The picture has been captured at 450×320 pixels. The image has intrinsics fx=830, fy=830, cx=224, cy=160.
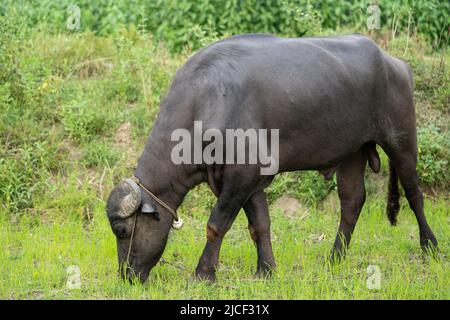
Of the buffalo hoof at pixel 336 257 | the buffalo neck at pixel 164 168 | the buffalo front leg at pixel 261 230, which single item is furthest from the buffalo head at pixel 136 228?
the buffalo hoof at pixel 336 257

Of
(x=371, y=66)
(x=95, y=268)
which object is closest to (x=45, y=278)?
(x=95, y=268)

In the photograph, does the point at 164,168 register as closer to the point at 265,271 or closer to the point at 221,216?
the point at 221,216

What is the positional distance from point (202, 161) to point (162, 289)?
1132 millimetres

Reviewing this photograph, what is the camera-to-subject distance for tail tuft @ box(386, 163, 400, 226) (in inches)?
331

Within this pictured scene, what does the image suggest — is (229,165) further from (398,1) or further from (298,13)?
(398,1)

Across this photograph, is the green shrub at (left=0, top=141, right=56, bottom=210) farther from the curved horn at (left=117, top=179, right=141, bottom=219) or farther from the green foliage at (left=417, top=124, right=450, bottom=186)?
the green foliage at (left=417, top=124, right=450, bottom=186)

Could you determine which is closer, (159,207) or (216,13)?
(159,207)

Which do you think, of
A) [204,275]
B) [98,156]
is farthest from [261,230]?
[98,156]

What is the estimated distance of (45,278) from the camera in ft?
24.3

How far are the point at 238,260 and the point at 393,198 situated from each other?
1.76m

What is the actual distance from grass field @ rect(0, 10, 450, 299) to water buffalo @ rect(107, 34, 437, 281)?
527 millimetres

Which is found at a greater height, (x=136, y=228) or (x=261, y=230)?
(x=136, y=228)

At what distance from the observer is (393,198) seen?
8.49m

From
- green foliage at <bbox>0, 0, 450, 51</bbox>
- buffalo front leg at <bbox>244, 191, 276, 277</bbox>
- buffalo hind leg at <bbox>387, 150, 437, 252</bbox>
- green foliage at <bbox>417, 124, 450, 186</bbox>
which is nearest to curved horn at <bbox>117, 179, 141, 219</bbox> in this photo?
buffalo front leg at <bbox>244, 191, 276, 277</bbox>
